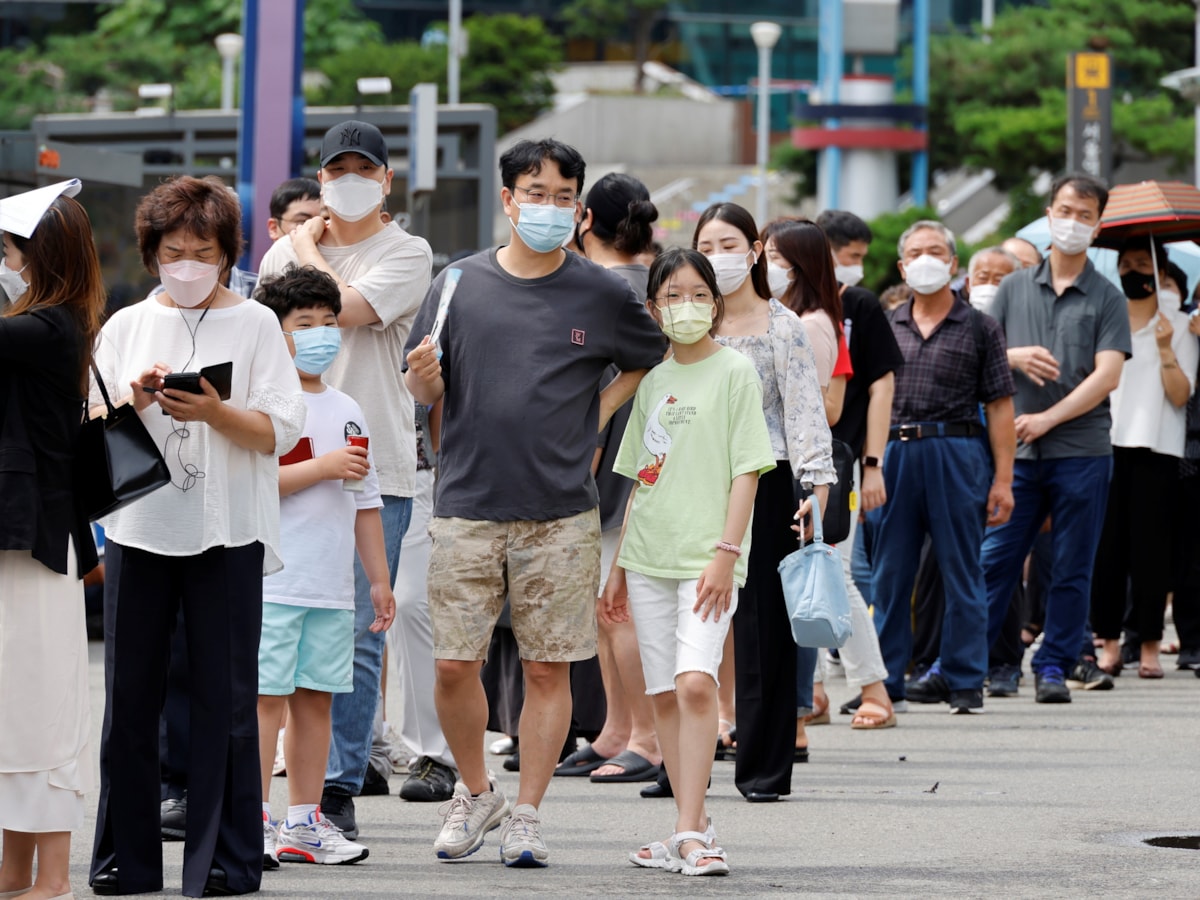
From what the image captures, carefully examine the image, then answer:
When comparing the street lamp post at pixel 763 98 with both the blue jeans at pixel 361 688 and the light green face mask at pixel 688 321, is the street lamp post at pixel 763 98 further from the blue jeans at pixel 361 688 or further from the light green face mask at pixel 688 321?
the light green face mask at pixel 688 321

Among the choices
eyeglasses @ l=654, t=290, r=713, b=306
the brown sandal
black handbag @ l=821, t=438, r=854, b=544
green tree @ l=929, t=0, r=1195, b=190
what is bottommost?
the brown sandal

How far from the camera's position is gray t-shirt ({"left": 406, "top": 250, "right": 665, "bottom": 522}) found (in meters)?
5.91

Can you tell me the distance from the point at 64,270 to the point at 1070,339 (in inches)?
237

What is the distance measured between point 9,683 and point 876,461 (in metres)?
4.60

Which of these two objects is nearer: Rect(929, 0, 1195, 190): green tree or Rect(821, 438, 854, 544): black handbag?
Rect(821, 438, 854, 544): black handbag

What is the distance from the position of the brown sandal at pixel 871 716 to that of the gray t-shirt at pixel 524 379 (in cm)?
346

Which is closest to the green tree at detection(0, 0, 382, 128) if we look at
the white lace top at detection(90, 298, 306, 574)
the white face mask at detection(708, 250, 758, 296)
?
the white face mask at detection(708, 250, 758, 296)

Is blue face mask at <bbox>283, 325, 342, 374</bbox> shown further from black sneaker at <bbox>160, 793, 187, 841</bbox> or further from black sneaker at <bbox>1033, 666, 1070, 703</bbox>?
black sneaker at <bbox>1033, 666, 1070, 703</bbox>

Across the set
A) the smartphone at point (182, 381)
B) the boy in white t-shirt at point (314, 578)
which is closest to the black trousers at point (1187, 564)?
the boy in white t-shirt at point (314, 578)

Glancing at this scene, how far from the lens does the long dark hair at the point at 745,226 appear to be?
6.84 metres

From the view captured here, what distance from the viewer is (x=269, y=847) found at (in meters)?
5.94

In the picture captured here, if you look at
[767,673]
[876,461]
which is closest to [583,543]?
[767,673]

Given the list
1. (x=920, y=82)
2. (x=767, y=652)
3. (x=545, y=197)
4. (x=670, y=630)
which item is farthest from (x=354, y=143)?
(x=920, y=82)

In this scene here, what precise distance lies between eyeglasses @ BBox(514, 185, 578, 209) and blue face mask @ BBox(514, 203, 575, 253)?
2 centimetres
